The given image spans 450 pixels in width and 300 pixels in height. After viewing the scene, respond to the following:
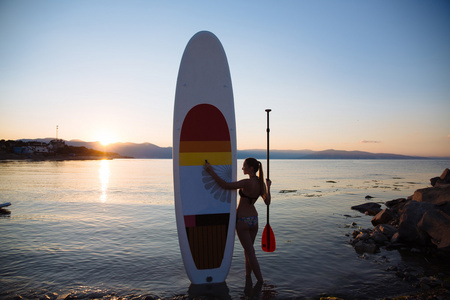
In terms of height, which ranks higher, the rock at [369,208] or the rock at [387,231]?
the rock at [387,231]

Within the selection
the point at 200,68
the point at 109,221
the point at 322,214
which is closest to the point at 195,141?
the point at 200,68

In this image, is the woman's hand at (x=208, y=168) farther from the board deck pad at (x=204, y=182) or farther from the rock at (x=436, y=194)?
the rock at (x=436, y=194)

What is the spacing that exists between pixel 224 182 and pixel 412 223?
534 centimetres

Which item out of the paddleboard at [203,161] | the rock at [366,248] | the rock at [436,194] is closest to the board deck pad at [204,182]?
the paddleboard at [203,161]

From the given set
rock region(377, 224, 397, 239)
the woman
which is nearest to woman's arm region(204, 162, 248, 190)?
the woman

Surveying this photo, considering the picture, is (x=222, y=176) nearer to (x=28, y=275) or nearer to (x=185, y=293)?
(x=185, y=293)

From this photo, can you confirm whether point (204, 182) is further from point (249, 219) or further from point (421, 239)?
point (421, 239)

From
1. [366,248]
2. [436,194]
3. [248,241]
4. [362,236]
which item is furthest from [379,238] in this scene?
[248,241]

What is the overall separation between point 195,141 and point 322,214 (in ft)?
29.6

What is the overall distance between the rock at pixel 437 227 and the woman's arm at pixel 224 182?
4.91 metres

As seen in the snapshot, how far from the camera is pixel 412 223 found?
6.84m

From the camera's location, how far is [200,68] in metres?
4.96

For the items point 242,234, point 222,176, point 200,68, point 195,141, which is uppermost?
point 200,68

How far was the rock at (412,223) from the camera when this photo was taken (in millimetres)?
6707
